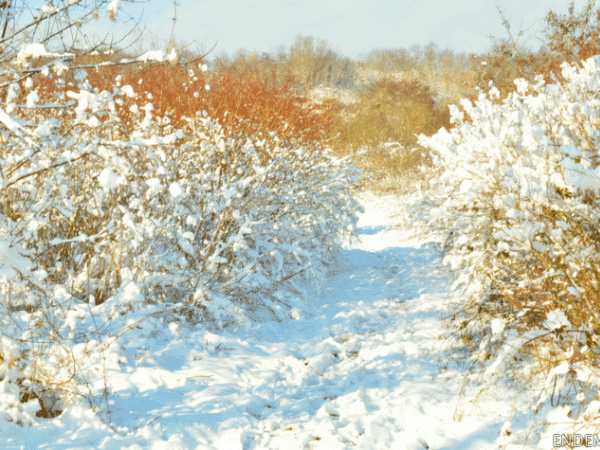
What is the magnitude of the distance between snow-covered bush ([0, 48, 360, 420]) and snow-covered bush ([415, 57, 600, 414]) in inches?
74.1

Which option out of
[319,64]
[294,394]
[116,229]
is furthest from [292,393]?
[319,64]

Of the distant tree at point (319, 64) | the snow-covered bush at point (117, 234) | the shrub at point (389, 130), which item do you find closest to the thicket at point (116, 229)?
the snow-covered bush at point (117, 234)

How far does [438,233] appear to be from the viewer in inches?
199

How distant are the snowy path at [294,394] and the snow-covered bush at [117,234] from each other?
9.5 inches

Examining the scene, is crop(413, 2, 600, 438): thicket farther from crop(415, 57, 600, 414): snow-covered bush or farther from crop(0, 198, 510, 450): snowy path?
crop(0, 198, 510, 450): snowy path

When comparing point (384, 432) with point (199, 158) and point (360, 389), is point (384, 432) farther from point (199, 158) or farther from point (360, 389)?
point (199, 158)

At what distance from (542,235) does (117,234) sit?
2890mm

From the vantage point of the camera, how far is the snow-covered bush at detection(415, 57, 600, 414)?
6.57 ft

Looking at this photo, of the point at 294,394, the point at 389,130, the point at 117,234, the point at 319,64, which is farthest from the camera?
the point at 319,64

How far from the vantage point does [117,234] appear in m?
3.05

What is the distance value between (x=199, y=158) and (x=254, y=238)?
3.41ft

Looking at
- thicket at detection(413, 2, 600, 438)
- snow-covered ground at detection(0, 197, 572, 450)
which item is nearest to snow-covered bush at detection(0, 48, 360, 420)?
snow-covered ground at detection(0, 197, 572, 450)

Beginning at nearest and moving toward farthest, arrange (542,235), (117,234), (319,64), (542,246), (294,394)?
(542,246), (542,235), (294,394), (117,234), (319,64)

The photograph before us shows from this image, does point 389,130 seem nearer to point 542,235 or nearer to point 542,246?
point 542,235
